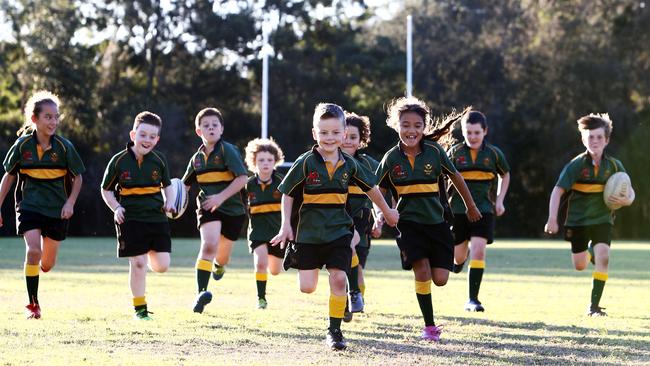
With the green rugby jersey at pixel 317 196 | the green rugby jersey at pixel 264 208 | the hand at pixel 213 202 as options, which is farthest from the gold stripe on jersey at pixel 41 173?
the green rugby jersey at pixel 317 196

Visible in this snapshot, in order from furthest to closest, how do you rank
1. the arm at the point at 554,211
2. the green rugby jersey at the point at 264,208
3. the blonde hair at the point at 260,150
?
the blonde hair at the point at 260,150
the green rugby jersey at the point at 264,208
the arm at the point at 554,211

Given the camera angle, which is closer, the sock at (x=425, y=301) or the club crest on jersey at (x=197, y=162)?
the sock at (x=425, y=301)

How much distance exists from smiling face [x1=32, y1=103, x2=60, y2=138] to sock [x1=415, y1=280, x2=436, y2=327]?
317 cm

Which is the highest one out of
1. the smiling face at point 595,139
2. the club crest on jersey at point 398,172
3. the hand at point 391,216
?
the smiling face at point 595,139

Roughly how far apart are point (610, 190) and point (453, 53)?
3015 centimetres

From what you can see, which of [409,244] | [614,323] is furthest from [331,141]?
[614,323]

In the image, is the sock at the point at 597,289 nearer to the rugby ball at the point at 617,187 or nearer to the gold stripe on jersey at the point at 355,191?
the rugby ball at the point at 617,187

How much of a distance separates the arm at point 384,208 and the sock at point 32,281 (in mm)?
2916

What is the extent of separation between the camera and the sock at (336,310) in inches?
257

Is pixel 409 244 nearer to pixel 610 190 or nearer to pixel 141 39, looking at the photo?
pixel 610 190

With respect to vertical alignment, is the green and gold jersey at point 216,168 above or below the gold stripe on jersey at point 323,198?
above

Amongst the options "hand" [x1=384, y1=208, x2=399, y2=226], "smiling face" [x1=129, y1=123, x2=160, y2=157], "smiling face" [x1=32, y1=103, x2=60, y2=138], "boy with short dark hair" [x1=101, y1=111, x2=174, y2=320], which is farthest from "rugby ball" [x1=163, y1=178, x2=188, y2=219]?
"hand" [x1=384, y1=208, x2=399, y2=226]

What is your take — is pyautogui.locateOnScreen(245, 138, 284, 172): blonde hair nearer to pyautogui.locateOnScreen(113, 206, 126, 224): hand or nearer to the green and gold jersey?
the green and gold jersey

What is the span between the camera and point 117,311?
8.55 m
